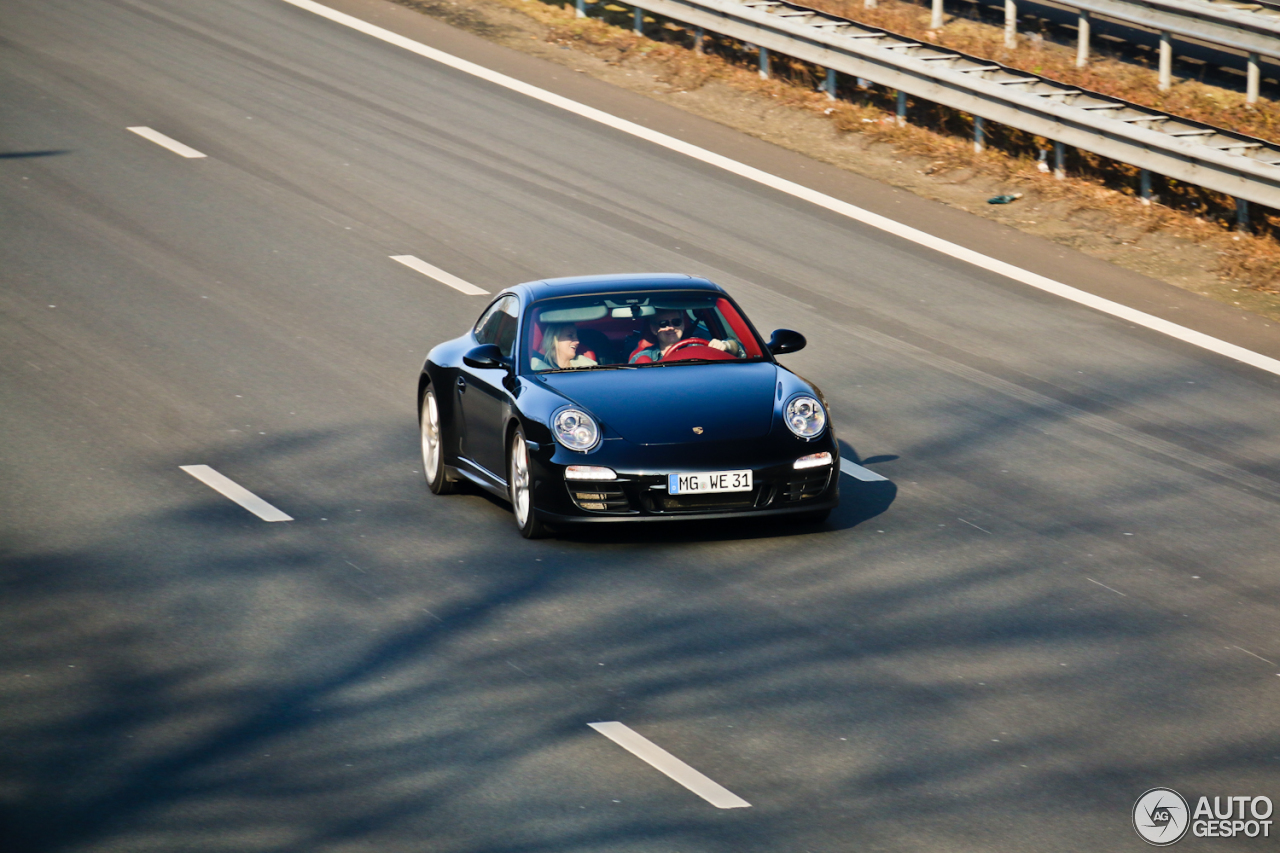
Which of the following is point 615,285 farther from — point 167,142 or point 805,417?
point 167,142

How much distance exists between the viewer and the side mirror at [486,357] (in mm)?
11273

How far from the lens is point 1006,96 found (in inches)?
751

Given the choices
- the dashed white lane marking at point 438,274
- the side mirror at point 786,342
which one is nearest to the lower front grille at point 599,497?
the side mirror at point 786,342

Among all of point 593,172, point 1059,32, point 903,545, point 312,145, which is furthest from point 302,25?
point 903,545

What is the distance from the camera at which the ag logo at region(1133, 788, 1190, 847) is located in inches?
262

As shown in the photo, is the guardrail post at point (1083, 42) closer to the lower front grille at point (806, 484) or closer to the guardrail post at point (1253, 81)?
the guardrail post at point (1253, 81)

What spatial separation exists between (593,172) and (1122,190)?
17.2 feet

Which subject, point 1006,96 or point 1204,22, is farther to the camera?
point 1006,96

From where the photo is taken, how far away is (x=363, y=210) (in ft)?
62.1

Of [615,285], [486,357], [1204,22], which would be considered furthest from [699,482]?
[1204,22]

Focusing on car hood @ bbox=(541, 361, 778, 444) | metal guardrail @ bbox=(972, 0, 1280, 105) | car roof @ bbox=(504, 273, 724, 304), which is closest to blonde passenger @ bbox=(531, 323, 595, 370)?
car hood @ bbox=(541, 361, 778, 444)

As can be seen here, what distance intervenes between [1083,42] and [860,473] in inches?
404

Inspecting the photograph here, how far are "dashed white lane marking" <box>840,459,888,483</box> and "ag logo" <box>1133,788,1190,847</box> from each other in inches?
192

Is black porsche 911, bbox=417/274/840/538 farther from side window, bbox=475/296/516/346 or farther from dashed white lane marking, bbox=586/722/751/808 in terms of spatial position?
dashed white lane marking, bbox=586/722/751/808
